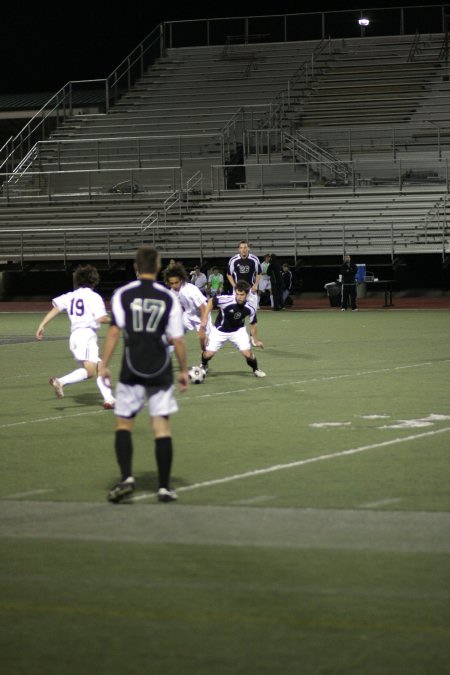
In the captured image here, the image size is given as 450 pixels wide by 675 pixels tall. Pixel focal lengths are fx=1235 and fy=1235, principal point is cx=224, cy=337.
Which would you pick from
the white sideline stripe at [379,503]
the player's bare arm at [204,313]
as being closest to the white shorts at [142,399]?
the white sideline stripe at [379,503]

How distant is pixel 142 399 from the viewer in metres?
8.82

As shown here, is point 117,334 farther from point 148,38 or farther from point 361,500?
point 148,38

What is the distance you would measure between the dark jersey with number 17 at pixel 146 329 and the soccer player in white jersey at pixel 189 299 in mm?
7732

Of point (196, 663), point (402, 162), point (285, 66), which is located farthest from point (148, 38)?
point (196, 663)

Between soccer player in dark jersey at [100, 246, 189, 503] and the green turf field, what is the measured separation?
20.2 inches

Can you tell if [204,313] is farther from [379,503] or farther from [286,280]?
[286,280]

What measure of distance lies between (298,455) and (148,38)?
45.0 m

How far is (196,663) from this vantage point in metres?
5.31

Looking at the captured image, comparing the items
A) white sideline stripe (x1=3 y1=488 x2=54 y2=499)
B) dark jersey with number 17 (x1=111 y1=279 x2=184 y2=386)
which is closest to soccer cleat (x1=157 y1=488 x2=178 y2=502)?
dark jersey with number 17 (x1=111 y1=279 x2=184 y2=386)

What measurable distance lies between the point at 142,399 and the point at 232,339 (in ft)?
28.5

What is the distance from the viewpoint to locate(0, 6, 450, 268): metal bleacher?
41750 millimetres

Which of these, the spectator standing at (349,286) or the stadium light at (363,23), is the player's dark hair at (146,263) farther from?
the stadium light at (363,23)

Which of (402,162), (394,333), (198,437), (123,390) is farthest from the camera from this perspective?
(402,162)

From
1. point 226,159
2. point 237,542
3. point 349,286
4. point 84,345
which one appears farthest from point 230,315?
point 226,159
